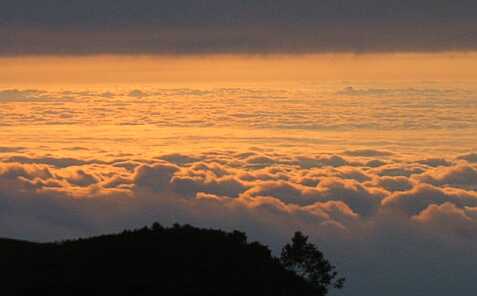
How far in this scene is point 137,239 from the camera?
94.4 meters

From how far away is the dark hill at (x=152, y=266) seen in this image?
86.6 m

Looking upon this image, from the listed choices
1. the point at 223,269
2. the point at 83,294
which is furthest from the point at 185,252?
the point at 83,294

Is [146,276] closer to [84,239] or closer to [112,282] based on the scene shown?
[112,282]

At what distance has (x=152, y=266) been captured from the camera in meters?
90.1

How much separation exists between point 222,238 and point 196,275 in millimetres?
6792

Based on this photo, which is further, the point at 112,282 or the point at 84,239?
the point at 84,239

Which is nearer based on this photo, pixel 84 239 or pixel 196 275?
pixel 196 275

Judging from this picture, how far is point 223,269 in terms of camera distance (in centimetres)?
9081

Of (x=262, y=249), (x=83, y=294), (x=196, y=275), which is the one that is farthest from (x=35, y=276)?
(x=262, y=249)

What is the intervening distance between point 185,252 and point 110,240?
556 centimetres

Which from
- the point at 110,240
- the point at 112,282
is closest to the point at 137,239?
the point at 110,240

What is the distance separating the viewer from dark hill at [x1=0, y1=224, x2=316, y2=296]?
86625 mm

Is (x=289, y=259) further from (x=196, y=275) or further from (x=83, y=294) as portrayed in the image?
(x=83, y=294)

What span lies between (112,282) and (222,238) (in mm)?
11054
